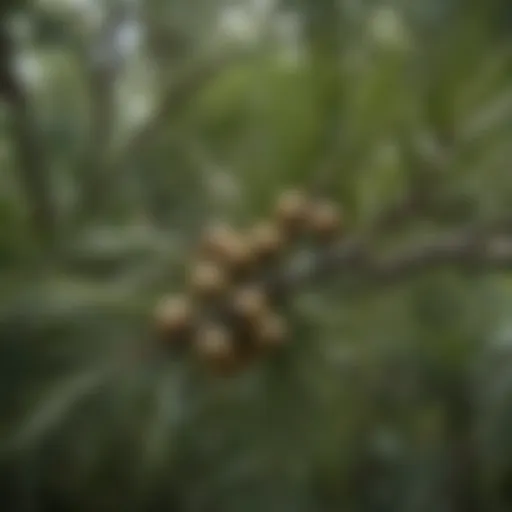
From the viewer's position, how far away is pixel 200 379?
1.46ft

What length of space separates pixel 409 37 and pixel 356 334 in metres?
0.10

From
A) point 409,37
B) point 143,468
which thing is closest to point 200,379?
point 143,468

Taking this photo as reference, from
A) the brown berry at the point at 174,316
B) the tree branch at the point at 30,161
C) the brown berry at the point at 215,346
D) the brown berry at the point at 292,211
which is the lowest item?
the brown berry at the point at 215,346

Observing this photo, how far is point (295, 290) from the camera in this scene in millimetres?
445

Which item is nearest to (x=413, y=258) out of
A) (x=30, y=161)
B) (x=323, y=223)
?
(x=323, y=223)

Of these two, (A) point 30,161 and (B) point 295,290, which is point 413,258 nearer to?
(B) point 295,290

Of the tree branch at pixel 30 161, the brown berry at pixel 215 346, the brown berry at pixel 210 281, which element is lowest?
the brown berry at pixel 215 346

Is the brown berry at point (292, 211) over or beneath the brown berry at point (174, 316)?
over

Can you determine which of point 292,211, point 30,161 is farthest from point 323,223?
point 30,161

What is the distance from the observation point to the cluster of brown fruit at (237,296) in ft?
1.41

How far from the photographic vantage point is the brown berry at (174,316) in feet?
1.40

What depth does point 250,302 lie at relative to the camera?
16.9 inches

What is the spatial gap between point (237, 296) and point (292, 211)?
0.03m

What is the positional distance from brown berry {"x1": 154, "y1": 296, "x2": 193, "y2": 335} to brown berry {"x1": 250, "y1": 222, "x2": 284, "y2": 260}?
29mm
